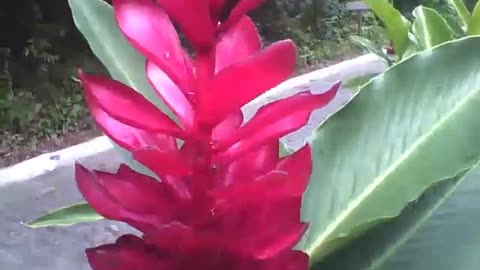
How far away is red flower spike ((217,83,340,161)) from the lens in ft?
1.43

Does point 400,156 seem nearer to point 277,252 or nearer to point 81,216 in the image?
point 277,252

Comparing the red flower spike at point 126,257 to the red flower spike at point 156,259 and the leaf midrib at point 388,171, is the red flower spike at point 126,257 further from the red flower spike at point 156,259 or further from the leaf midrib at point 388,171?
the leaf midrib at point 388,171

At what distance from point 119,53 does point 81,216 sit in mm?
230

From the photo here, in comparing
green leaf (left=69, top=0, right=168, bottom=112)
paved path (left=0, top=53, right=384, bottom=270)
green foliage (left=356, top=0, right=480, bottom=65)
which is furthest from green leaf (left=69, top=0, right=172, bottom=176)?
paved path (left=0, top=53, right=384, bottom=270)

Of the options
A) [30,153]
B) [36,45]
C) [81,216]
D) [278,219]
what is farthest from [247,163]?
[36,45]

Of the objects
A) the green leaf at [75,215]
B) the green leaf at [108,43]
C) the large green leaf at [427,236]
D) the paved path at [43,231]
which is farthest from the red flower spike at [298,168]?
the paved path at [43,231]

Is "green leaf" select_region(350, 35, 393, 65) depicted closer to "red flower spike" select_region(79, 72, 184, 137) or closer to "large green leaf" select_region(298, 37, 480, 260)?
"large green leaf" select_region(298, 37, 480, 260)

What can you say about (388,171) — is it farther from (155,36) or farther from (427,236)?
(155,36)

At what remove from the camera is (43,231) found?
3.74m

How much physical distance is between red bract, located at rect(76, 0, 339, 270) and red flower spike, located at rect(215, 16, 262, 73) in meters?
0.03

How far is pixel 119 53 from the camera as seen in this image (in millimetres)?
713

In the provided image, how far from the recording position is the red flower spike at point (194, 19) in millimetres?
410

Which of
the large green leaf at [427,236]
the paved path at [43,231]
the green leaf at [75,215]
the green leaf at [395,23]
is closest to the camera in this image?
the large green leaf at [427,236]

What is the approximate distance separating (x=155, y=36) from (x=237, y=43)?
Result: 0.06m
